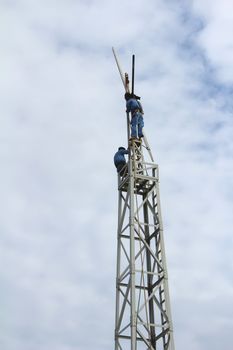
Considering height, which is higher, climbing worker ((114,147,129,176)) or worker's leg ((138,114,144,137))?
worker's leg ((138,114,144,137))

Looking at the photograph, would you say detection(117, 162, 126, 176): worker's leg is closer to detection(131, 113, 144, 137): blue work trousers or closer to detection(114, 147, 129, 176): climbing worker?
detection(114, 147, 129, 176): climbing worker

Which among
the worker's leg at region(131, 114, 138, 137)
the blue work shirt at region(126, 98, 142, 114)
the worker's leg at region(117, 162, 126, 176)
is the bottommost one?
the worker's leg at region(117, 162, 126, 176)

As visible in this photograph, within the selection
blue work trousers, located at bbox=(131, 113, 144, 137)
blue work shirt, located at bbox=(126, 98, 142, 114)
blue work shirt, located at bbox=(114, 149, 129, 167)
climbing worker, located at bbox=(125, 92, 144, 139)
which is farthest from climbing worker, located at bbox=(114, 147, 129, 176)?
blue work shirt, located at bbox=(126, 98, 142, 114)

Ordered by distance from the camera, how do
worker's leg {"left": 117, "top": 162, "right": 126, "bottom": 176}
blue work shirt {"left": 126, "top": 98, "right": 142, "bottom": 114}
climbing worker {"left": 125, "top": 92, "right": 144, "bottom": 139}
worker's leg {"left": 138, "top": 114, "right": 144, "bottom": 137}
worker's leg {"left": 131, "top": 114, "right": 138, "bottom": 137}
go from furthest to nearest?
blue work shirt {"left": 126, "top": 98, "right": 142, "bottom": 114} → worker's leg {"left": 138, "top": 114, "right": 144, "bottom": 137} → climbing worker {"left": 125, "top": 92, "right": 144, "bottom": 139} → worker's leg {"left": 131, "top": 114, "right": 138, "bottom": 137} → worker's leg {"left": 117, "top": 162, "right": 126, "bottom": 176}

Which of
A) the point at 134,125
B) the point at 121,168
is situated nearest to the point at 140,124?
the point at 134,125

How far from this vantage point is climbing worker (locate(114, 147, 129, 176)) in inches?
1582

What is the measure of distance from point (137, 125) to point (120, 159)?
284 cm

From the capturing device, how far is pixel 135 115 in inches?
1638

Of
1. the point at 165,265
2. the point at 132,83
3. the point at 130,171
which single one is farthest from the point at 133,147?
the point at 165,265

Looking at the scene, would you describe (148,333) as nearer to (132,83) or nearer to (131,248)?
(131,248)

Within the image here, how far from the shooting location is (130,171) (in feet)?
126

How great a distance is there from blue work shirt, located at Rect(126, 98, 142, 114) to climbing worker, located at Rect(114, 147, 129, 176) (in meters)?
3.00

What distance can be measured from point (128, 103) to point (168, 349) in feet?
54.6

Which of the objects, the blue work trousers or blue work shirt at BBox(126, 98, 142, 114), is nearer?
the blue work trousers
